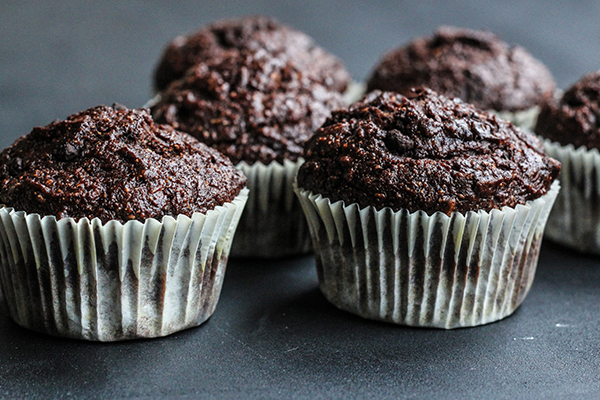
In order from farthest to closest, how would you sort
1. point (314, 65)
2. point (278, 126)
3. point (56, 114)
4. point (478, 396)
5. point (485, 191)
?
point (56, 114) → point (314, 65) → point (278, 126) → point (485, 191) → point (478, 396)

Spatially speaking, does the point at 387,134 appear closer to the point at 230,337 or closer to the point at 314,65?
the point at 230,337

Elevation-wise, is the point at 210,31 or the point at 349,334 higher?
the point at 210,31

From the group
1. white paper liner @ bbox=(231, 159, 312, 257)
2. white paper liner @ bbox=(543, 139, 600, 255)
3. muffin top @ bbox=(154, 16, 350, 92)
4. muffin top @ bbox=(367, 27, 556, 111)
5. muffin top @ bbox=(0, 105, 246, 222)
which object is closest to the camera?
muffin top @ bbox=(0, 105, 246, 222)

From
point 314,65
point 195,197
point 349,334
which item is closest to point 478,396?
point 349,334

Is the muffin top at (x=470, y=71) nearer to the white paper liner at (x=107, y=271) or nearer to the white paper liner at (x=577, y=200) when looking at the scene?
the white paper liner at (x=577, y=200)

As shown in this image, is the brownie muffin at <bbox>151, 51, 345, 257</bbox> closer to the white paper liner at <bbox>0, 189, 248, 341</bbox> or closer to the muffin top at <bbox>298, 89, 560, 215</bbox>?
the muffin top at <bbox>298, 89, 560, 215</bbox>

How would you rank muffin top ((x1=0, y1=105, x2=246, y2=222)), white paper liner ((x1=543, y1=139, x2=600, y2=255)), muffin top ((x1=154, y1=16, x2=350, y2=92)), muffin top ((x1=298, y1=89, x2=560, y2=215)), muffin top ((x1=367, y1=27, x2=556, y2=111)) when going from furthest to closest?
muffin top ((x1=154, y1=16, x2=350, y2=92)) < muffin top ((x1=367, y1=27, x2=556, y2=111)) < white paper liner ((x1=543, y1=139, x2=600, y2=255)) < muffin top ((x1=298, y1=89, x2=560, y2=215)) < muffin top ((x1=0, y1=105, x2=246, y2=222))

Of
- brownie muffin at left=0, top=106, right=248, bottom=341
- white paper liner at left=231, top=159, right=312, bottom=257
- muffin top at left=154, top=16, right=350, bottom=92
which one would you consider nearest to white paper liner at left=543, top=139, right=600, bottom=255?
white paper liner at left=231, top=159, right=312, bottom=257
